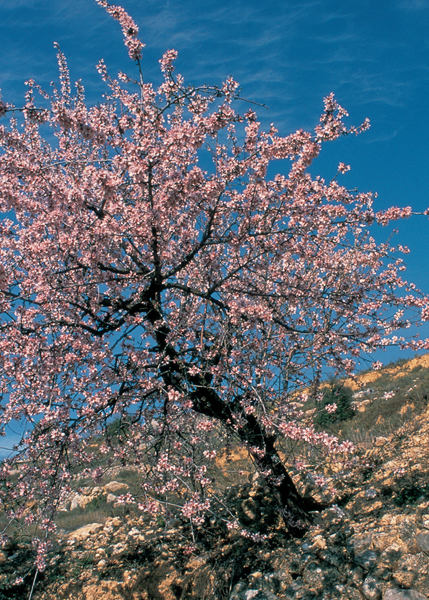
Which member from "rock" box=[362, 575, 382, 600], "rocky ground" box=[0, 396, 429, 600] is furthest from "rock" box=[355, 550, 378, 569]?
"rock" box=[362, 575, 382, 600]

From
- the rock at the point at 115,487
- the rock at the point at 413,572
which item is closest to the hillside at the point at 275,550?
the rock at the point at 413,572

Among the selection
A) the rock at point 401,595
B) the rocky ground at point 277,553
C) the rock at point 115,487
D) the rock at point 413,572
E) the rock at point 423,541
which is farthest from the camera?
the rock at point 115,487

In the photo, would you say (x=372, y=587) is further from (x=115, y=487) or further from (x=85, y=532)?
(x=115, y=487)

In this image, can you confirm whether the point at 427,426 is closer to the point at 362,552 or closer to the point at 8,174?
the point at 362,552

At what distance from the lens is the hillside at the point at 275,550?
577cm

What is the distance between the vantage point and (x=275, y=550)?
7.21m

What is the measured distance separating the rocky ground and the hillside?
2 centimetres

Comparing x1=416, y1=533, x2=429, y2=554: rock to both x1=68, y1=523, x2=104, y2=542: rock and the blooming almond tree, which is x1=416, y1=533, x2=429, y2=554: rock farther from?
x1=68, y1=523, x2=104, y2=542: rock

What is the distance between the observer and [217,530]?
28.7 ft

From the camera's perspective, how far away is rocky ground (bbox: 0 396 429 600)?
18.8 ft

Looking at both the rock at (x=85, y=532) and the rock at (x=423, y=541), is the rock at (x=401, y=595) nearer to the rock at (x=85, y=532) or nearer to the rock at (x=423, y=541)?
the rock at (x=423, y=541)

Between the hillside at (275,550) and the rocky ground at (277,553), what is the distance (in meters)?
0.02

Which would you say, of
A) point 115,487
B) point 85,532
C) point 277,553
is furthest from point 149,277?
point 115,487

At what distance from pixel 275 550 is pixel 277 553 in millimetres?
157
